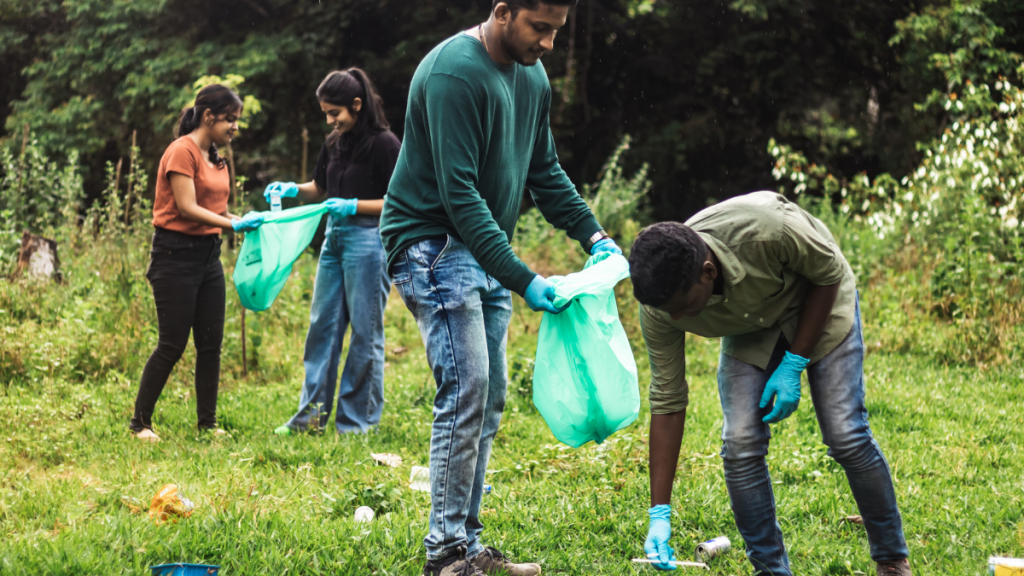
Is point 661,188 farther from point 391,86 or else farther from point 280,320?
point 280,320

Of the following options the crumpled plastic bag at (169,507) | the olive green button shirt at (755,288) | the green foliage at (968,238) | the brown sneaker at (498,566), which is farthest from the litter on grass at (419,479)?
the green foliage at (968,238)

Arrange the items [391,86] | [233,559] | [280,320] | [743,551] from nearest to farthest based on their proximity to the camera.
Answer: [233,559] → [743,551] → [280,320] → [391,86]

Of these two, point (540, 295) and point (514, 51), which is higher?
point (514, 51)

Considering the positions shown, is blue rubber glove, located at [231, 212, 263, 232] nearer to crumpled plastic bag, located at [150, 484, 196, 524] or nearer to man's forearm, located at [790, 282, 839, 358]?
crumpled plastic bag, located at [150, 484, 196, 524]

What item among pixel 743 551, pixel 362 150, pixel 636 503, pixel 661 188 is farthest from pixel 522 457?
pixel 661 188

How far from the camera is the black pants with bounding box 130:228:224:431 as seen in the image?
4133 mm

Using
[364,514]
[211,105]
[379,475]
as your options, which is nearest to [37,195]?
[211,105]

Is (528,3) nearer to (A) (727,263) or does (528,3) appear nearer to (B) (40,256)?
(A) (727,263)

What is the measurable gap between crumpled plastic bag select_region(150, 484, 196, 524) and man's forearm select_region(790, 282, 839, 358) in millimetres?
2213

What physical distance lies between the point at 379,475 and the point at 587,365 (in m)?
1.55

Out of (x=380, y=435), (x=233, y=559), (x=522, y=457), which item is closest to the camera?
(x=233, y=559)

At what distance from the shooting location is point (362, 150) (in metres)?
4.32

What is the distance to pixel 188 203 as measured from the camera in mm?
4062

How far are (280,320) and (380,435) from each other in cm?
259
